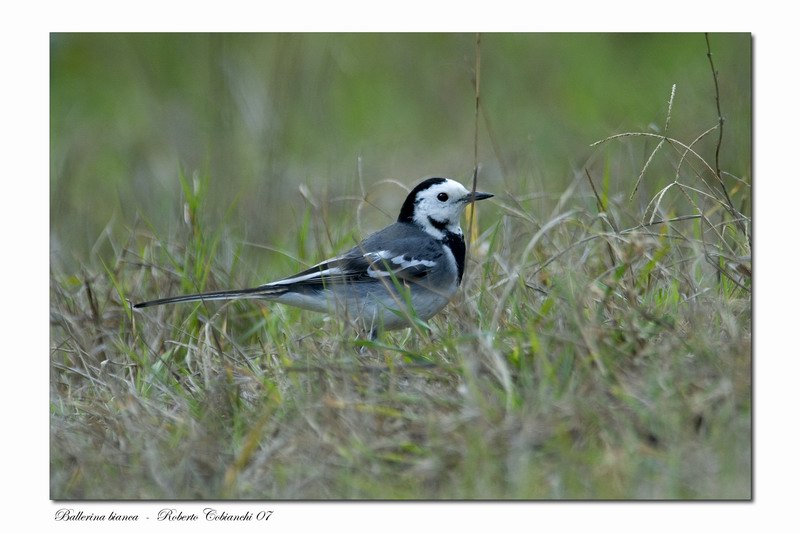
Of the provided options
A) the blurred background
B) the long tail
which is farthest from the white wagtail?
the blurred background

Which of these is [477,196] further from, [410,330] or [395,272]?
[410,330]

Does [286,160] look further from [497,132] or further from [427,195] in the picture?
[427,195]

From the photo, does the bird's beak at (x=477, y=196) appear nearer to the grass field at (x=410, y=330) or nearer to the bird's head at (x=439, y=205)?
the bird's head at (x=439, y=205)

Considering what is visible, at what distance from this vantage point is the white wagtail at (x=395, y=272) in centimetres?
Answer: 568

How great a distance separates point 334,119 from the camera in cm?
1088

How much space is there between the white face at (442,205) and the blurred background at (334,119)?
1.54ft

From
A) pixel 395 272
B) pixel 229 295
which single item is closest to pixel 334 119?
pixel 395 272

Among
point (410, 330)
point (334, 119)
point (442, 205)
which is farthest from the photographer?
point (334, 119)

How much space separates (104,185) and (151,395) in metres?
5.46

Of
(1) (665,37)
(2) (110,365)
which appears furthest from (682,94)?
(2) (110,365)

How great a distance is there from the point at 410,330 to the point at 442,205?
1135 mm

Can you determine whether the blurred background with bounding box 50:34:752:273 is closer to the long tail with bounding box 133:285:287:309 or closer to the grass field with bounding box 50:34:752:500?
the grass field with bounding box 50:34:752:500

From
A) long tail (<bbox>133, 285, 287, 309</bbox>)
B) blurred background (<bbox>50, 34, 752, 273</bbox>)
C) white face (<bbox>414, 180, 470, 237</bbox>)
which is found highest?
blurred background (<bbox>50, 34, 752, 273</bbox>)

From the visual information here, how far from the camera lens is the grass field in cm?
397
